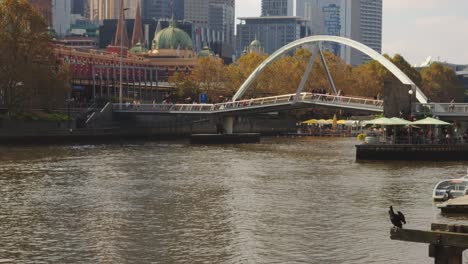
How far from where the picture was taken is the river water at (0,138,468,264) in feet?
115

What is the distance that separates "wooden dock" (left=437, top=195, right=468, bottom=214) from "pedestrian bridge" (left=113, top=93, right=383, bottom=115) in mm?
52226

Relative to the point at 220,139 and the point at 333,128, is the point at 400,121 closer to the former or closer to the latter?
the point at 220,139

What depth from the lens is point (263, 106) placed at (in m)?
104

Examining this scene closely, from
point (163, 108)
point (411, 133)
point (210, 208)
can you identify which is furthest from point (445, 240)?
point (163, 108)

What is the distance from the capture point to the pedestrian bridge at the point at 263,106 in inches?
3890

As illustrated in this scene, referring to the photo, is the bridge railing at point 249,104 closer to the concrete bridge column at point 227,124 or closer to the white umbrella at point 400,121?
the concrete bridge column at point 227,124

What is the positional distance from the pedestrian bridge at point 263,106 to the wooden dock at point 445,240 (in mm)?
70658

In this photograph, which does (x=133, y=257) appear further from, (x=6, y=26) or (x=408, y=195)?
(x=6, y=26)

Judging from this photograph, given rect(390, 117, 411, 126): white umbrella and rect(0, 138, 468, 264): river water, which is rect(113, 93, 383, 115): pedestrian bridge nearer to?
rect(390, 117, 411, 126): white umbrella

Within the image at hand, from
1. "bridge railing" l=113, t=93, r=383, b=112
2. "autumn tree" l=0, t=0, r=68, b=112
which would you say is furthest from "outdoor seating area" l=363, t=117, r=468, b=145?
"autumn tree" l=0, t=0, r=68, b=112

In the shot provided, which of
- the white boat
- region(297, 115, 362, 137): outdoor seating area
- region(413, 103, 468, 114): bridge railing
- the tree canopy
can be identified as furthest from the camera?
the tree canopy

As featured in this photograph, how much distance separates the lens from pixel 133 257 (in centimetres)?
3394

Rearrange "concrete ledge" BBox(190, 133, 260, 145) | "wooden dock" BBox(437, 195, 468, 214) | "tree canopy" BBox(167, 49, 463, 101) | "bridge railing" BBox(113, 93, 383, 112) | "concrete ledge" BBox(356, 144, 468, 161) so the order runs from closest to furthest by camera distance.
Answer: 1. "wooden dock" BBox(437, 195, 468, 214)
2. "concrete ledge" BBox(356, 144, 468, 161)
3. "bridge railing" BBox(113, 93, 383, 112)
4. "concrete ledge" BBox(190, 133, 260, 145)
5. "tree canopy" BBox(167, 49, 463, 101)

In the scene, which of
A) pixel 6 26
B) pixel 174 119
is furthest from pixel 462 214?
pixel 174 119
